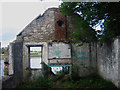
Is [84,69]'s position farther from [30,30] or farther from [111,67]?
[30,30]

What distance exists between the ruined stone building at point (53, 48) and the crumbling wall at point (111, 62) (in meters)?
0.16

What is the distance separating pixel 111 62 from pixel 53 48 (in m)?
3.51

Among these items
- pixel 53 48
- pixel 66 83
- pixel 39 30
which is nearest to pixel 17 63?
pixel 53 48

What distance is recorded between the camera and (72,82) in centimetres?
622

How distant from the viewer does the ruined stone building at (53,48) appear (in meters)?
6.86

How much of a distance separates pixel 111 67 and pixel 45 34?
177 inches

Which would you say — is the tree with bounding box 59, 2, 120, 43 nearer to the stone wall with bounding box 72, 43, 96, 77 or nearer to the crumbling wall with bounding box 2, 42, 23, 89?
the stone wall with bounding box 72, 43, 96, 77

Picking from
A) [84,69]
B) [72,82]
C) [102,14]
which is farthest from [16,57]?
[102,14]

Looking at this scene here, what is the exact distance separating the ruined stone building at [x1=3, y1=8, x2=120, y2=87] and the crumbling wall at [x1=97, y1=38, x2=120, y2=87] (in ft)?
0.53

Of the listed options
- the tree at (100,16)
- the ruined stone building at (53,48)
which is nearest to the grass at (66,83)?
the ruined stone building at (53,48)

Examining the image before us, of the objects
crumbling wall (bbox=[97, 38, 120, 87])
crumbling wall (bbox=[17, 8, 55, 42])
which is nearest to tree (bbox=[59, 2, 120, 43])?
crumbling wall (bbox=[97, 38, 120, 87])

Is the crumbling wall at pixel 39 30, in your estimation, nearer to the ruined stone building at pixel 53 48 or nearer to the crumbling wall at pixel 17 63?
the ruined stone building at pixel 53 48

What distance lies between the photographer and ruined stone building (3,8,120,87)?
686cm

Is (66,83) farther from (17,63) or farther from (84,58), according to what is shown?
(17,63)
